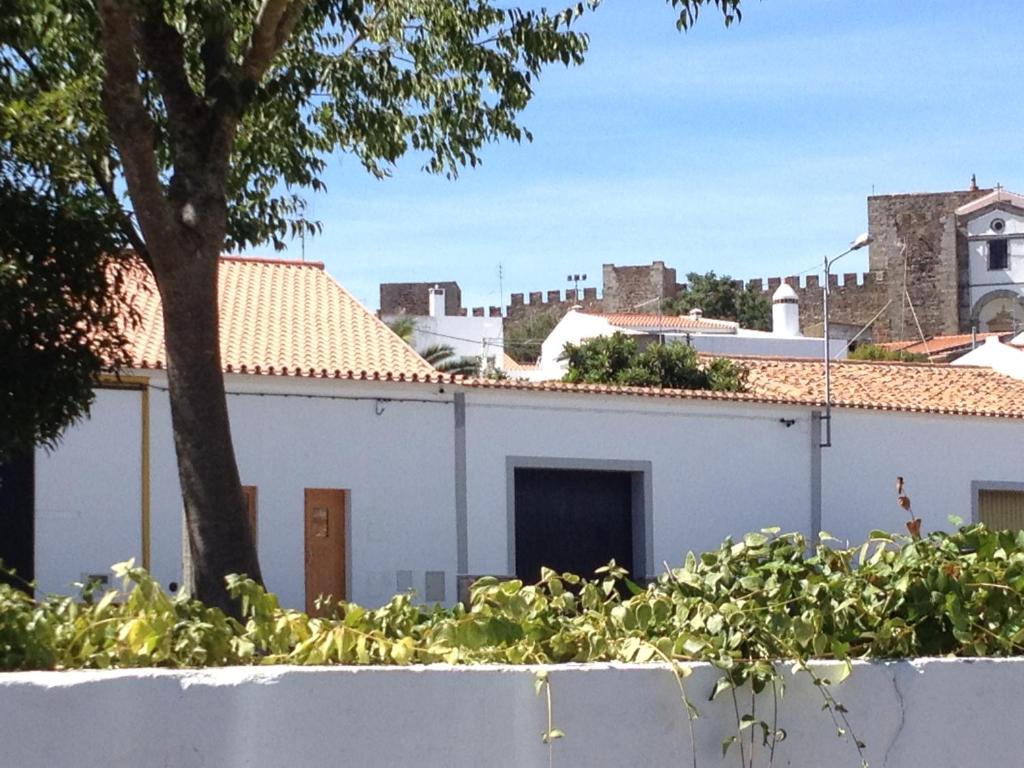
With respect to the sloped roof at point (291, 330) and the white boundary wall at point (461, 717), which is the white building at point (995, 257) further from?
the white boundary wall at point (461, 717)

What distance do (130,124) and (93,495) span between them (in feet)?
35.1

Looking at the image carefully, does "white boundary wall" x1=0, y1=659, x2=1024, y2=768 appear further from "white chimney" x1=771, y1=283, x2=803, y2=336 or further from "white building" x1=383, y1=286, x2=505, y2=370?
"white building" x1=383, y1=286, x2=505, y2=370

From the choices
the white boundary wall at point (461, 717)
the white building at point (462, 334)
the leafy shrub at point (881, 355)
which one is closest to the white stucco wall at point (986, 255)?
the leafy shrub at point (881, 355)

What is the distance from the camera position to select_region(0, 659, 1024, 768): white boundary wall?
3.29 metres

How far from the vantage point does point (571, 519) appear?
21.2m

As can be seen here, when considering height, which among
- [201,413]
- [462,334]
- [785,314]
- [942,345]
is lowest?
[201,413]

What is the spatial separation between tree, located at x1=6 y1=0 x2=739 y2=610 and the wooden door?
28.6 feet

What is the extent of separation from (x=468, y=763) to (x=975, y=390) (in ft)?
82.7

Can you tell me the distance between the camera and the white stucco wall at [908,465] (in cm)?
2300

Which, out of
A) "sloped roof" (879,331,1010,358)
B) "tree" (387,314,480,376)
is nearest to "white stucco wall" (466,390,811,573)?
"tree" (387,314,480,376)

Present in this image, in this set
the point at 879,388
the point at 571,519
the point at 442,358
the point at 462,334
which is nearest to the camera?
the point at 571,519

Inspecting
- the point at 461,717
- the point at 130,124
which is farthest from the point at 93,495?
the point at 461,717

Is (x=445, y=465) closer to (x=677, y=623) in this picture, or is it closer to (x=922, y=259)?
(x=677, y=623)

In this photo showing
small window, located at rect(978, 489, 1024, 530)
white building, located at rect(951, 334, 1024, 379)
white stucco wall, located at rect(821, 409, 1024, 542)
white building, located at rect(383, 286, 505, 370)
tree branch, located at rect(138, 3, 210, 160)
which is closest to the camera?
tree branch, located at rect(138, 3, 210, 160)
